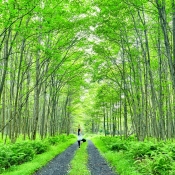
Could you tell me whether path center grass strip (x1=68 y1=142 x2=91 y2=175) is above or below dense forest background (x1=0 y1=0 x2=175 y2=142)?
below

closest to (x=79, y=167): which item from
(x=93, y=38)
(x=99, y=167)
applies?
(x=99, y=167)

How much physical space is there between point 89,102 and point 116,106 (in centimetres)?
Answer: 1980

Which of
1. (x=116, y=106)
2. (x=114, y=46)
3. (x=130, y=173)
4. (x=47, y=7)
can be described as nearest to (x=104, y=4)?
(x=47, y=7)

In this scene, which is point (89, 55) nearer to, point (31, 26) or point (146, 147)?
point (31, 26)

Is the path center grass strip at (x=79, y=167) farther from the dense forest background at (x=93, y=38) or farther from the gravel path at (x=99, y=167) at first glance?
the dense forest background at (x=93, y=38)

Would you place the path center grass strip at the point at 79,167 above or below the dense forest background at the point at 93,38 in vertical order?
below

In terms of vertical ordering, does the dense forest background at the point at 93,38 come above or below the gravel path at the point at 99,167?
above

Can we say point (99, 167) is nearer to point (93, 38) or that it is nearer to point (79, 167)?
point (79, 167)

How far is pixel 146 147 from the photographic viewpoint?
9703 millimetres

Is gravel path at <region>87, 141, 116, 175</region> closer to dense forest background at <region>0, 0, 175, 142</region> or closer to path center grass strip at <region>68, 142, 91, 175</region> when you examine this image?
path center grass strip at <region>68, 142, 91, 175</region>

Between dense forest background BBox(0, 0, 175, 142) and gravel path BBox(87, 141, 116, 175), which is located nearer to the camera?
gravel path BBox(87, 141, 116, 175)

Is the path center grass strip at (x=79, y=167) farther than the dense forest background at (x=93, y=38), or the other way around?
the dense forest background at (x=93, y=38)

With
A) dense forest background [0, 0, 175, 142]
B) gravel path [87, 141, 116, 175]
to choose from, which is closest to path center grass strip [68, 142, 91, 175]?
gravel path [87, 141, 116, 175]

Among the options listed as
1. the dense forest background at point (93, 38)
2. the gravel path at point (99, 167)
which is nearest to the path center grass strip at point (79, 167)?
the gravel path at point (99, 167)
